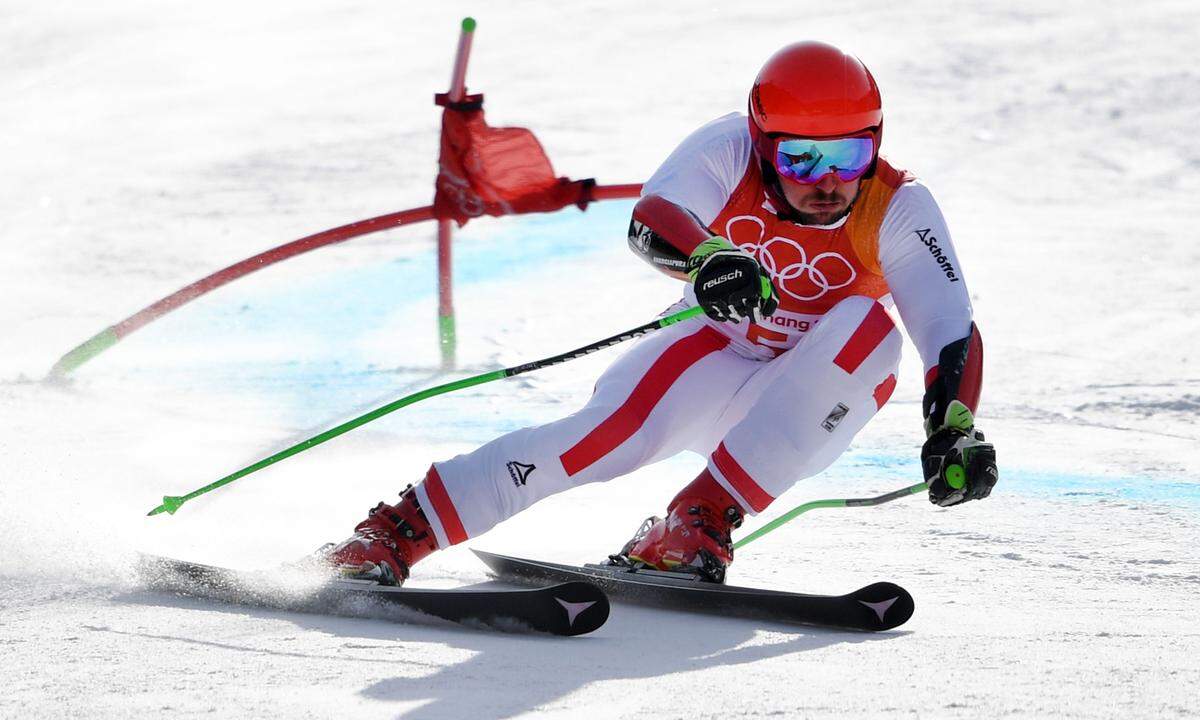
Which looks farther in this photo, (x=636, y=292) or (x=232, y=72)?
(x=232, y=72)

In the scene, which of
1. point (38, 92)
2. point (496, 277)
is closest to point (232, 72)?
point (38, 92)

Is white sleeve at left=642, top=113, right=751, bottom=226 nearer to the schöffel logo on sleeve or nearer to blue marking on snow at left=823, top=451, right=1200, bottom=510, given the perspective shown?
the schöffel logo on sleeve

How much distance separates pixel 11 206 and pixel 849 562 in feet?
22.8

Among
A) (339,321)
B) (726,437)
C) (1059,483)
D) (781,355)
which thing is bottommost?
(339,321)

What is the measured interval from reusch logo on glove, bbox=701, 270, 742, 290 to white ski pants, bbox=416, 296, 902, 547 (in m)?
0.36

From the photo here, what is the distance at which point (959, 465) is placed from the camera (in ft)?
9.74

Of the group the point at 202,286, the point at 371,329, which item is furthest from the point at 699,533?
the point at 371,329

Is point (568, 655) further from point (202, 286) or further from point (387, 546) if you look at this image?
point (202, 286)

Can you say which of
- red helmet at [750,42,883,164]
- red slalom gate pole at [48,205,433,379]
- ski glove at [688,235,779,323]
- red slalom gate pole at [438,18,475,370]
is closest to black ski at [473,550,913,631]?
ski glove at [688,235,779,323]

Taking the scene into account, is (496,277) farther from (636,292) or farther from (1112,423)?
(1112,423)

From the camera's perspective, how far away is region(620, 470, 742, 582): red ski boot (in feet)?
10.7

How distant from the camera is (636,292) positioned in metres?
7.61

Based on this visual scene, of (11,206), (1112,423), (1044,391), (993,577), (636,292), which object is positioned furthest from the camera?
(11,206)

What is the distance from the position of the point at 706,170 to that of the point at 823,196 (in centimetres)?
28
